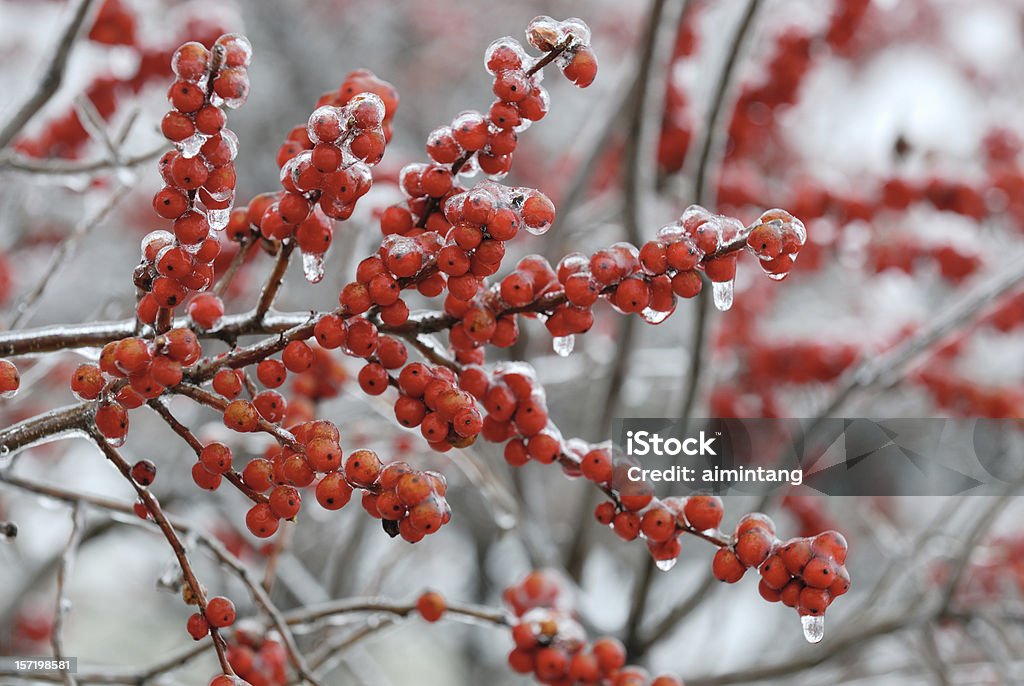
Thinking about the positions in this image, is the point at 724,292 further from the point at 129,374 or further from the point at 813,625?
the point at 129,374

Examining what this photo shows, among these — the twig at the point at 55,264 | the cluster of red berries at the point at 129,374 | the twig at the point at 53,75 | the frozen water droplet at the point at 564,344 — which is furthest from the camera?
the twig at the point at 53,75

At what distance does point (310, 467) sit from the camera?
549 millimetres

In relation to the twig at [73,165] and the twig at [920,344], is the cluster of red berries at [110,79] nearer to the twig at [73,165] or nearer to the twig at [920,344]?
the twig at [73,165]

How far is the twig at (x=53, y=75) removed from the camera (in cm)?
92

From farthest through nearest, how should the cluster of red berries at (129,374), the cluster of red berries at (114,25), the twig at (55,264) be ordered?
the cluster of red berries at (114,25) < the twig at (55,264) < the cluster of red berries at (129,374)

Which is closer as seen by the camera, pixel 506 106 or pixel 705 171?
pixel 506 106

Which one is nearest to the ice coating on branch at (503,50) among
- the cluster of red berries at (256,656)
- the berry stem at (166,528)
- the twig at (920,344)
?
the berry stem at (166,528)

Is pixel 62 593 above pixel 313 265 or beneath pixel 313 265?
beneath

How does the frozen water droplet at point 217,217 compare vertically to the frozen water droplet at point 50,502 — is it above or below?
above

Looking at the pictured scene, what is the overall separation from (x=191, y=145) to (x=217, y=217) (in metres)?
0.06

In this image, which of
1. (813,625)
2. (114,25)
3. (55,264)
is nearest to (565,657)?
(813,625)

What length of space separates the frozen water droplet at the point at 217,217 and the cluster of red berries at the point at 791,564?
1.32 feet

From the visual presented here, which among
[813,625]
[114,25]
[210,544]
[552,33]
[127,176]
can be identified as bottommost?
[813,625]

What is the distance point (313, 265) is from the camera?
0.62 m
